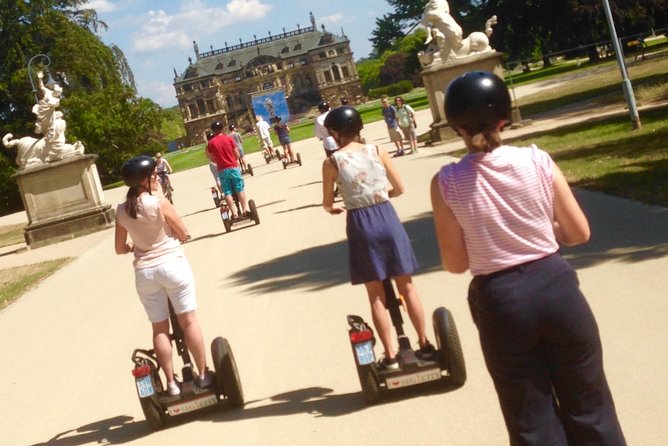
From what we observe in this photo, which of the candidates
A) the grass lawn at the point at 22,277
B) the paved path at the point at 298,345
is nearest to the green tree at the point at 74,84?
the grass lawn at the point at 22,277

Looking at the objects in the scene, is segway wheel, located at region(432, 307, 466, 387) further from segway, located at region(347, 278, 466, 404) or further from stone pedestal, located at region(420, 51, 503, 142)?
stone pedestal, located at region(420, 51, 503, 142)

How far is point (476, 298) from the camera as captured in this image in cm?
340

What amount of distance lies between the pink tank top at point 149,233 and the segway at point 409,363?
4.09ft

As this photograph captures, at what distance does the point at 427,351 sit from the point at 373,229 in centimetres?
77

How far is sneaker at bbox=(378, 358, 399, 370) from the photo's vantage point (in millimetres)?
5820

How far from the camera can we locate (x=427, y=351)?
587cm

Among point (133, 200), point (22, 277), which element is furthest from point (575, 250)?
point (22, 277)

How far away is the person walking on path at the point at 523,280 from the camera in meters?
3.25

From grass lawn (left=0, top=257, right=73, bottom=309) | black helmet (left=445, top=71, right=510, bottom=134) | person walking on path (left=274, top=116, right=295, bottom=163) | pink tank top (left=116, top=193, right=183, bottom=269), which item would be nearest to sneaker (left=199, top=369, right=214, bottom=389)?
pink tank top (left=116, top=193, right=183, bottom=269)

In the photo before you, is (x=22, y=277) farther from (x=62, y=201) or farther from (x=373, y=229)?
(x=373, y=229)

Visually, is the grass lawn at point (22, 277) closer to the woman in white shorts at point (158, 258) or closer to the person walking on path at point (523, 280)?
the woman in white shorts at point (158, 258)

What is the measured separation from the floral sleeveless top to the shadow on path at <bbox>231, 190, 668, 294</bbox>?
3.13 meters

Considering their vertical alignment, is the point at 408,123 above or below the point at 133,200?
above

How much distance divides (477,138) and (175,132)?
15281 cm
